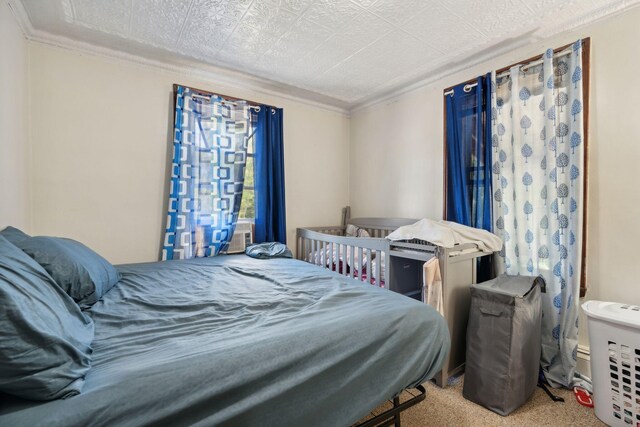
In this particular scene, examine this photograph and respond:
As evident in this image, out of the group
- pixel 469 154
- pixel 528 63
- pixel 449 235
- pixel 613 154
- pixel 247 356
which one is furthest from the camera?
pixel 469 154

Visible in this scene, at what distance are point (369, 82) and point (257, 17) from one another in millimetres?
1391

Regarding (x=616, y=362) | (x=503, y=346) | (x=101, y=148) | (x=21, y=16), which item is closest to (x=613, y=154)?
(x=616, y=362)

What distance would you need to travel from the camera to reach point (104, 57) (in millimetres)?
2434

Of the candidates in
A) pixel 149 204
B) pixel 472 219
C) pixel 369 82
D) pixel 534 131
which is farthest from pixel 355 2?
pixel 149 204

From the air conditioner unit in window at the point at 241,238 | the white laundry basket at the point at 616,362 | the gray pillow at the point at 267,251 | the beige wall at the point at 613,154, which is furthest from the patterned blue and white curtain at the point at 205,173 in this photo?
the white laundry basket at the point at 616,362

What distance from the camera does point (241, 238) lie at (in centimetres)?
309

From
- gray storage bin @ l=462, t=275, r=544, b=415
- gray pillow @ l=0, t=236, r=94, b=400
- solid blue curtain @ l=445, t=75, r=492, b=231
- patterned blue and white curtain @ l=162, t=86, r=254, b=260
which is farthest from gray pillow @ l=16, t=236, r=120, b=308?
solid blue curtain @ l=445, t=75, r=492, b=231

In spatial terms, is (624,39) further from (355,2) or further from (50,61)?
Result: (50,61)

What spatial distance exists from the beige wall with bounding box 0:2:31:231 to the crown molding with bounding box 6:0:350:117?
92mm

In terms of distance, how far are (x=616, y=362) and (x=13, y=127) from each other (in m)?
3.82

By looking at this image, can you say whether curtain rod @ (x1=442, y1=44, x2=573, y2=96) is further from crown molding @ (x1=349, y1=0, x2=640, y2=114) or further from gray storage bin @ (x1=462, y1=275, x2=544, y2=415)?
gray storage bin @ (x1=462, y1=275, x2=544, y2=415)

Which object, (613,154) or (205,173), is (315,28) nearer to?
(205,173)

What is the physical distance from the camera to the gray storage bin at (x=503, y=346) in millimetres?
1645

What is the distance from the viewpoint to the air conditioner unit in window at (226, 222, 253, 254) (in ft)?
10.00
